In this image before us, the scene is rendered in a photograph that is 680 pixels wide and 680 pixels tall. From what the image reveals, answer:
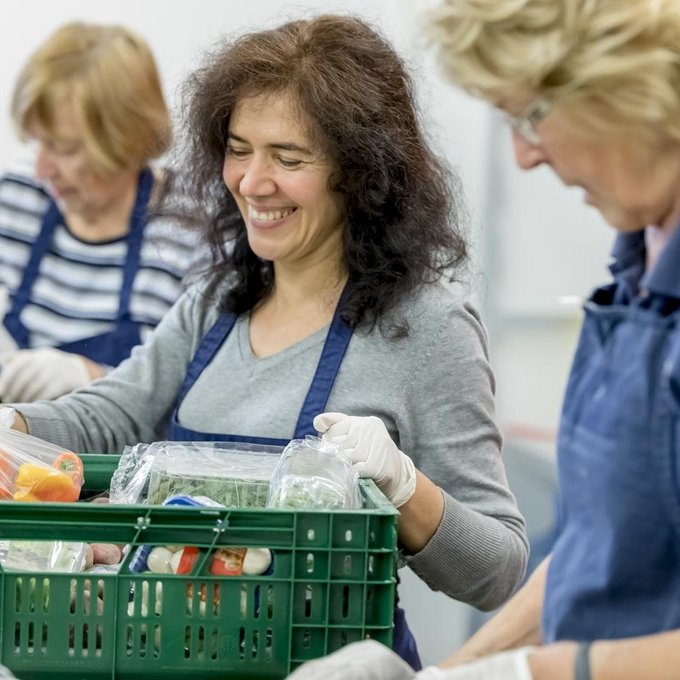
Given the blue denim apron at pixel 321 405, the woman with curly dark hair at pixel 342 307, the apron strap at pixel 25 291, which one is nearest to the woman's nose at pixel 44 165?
the apron strap at pixel 25 291

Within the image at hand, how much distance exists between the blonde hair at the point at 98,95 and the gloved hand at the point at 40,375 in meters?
0.56

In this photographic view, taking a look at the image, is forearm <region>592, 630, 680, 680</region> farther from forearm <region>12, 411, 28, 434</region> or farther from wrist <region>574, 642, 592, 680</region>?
forearm <region>12, 411, 28, 434</region>

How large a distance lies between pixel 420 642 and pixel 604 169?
2.65 metres

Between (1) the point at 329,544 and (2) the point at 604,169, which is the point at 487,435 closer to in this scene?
(1) the point at 329,544

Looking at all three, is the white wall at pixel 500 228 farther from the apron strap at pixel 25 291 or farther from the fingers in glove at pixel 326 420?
the fingers in glove at pixel 326 420

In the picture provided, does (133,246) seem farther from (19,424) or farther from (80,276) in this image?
(19,424)

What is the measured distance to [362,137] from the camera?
1788mm

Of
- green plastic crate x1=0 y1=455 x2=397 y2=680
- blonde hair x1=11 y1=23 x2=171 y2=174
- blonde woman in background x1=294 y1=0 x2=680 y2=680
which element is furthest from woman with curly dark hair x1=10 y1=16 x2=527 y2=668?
blonde hair x1=11 y1=23 x2=171 y2=174

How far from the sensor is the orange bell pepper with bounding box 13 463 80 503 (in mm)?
1465

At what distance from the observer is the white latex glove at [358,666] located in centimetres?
108

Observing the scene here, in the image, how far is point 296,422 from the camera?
1773 millimetres

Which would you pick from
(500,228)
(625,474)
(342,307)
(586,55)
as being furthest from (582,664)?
(500,228)

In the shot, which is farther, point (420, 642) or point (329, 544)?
point (420, 642)

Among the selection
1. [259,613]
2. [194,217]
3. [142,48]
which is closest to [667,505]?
[259,613]
